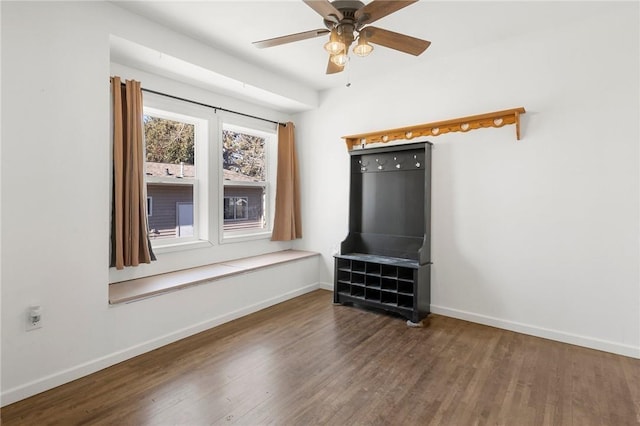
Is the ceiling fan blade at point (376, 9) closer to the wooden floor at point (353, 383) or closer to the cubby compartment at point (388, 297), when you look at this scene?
the wooden floor at point (353, 383)

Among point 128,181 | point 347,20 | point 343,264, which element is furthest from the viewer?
point 343,264

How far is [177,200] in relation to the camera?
3586mm

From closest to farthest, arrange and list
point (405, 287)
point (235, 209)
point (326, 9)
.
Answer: point (326, 9) < point (405, 287) < point (235, 209)

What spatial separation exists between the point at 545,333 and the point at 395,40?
2804 millimetres

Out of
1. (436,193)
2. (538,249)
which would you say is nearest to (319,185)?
(436,193)

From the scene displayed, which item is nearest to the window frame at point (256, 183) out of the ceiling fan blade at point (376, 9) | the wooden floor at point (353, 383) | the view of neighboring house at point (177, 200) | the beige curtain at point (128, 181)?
the view of neighboring house at point (177, 200)

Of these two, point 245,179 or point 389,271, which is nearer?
point 389,271

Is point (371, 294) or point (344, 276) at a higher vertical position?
point (344, 276)

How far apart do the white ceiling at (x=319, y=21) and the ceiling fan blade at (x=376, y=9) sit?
74 centimetres

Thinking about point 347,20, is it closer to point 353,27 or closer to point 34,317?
point 353,27

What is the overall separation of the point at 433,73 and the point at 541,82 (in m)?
1.04

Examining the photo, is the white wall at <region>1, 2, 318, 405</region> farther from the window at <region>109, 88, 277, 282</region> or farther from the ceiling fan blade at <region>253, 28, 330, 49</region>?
the ceiling fan blade at <region>253, 28, 330, 49</region>

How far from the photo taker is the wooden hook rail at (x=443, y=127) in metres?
3.00

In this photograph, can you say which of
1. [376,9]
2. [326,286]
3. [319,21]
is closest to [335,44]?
[376,9]
